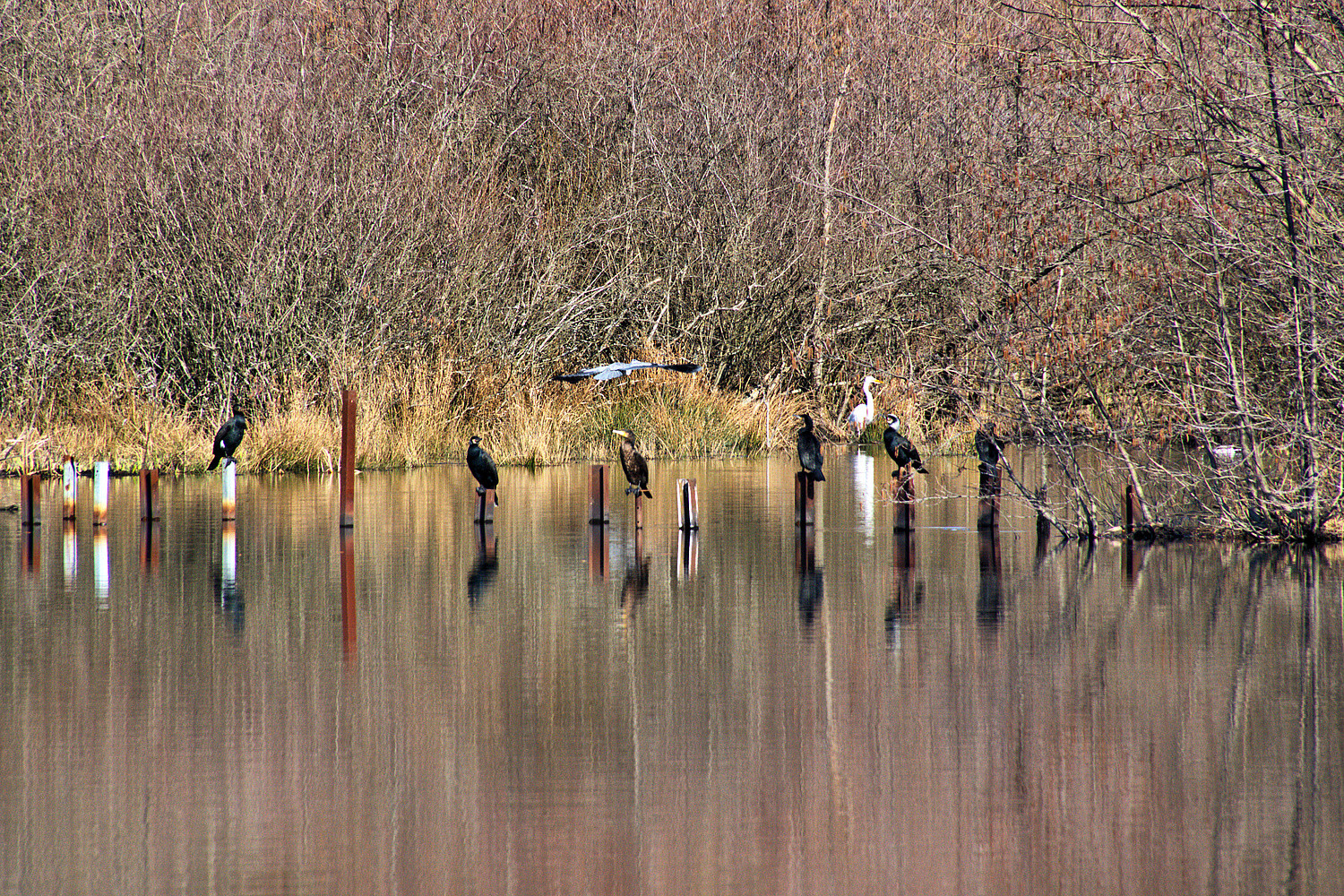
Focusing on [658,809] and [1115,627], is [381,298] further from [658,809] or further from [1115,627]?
[658,809]

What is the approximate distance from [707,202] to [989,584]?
62.0 ft

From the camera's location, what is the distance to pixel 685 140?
97.9ft

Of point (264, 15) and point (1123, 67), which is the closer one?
point (1123, 67)

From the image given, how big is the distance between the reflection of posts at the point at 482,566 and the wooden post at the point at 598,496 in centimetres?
97

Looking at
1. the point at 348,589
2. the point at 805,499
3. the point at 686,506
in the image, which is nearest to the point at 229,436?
the point at 686,506

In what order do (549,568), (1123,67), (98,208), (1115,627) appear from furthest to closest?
(98,208)
(1123,67)
(549,568)
(1115,627)

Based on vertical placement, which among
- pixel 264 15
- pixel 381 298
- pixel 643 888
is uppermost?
pixel 264 15

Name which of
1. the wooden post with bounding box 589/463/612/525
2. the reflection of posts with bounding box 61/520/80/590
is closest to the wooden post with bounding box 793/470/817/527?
the wooden post with bounding box 589/463/612/525

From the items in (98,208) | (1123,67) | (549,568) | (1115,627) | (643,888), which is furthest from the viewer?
(98,208)

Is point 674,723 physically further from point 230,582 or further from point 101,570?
point 101,570

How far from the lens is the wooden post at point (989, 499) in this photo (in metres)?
14.4

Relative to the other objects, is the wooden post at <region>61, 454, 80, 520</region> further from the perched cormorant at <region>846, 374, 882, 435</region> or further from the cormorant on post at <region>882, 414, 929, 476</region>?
the perched cormorant at <region>846, 374, 882, 435</region>

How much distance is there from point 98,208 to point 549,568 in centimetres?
1373

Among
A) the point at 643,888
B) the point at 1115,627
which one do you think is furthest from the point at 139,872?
the point at 1115,627
